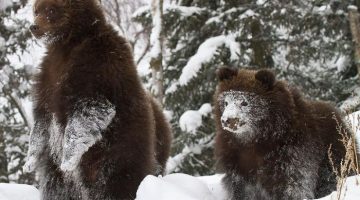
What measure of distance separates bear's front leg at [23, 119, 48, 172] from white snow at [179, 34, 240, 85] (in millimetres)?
8433

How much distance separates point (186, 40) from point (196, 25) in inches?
24.4

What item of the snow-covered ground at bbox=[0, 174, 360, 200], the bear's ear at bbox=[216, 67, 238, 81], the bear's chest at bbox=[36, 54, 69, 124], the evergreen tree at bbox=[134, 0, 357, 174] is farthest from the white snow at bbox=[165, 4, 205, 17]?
the bear's chest at bbox=[36, 54, 69, 124]

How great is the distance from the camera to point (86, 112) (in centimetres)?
475

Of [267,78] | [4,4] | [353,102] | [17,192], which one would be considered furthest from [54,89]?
[4,4]

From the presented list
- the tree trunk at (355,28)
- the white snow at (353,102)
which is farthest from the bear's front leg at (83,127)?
the tree trunk at (355,28)

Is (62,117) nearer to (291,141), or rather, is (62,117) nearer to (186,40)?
(291,141)

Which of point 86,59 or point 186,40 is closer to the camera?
point 86,59

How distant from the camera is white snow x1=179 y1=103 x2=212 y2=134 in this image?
13.3 m

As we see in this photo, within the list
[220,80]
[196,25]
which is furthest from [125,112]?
[196,25]

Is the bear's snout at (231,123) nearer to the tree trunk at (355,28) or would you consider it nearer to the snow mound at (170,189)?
the snow mound at (170,189)

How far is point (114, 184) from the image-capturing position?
190 inches

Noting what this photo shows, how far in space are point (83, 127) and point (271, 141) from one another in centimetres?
188

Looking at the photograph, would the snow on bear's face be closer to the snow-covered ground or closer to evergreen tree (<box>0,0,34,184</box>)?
the snow-covered ground

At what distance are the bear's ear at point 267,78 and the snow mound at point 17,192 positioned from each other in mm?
2679
